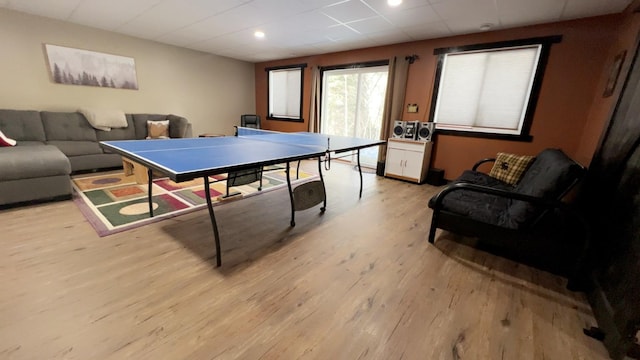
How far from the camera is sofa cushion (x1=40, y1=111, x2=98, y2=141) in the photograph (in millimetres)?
3877

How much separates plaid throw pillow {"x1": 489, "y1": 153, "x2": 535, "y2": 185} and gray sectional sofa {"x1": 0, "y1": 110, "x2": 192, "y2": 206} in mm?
5120

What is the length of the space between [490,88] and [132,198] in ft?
16.9

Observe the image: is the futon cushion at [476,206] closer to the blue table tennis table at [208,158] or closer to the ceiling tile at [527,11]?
the blue table tennis table at [208,158]

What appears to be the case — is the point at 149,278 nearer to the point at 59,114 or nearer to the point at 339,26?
the point at 339,26

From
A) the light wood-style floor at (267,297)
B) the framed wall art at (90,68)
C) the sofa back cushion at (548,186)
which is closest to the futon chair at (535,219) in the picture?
the sofa back cushion at (548,186)

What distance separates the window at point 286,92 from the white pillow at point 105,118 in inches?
132

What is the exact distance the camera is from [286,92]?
21.4 ft

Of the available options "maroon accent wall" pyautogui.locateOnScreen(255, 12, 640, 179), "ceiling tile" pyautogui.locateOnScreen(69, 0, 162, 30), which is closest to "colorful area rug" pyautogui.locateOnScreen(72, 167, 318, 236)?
"ceiling tile" pyautogui.locateOnScreen(69, 0, 162, 30)

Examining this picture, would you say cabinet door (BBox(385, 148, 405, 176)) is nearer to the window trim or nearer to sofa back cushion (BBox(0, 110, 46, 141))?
the window trim

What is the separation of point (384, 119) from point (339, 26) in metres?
1.84

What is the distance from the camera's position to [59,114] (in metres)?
3.97

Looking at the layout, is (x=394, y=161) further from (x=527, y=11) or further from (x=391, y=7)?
(x=527, y=11)

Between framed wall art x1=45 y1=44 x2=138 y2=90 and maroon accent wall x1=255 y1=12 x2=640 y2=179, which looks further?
framed wall art x1=45 y1=44 x2=138 y2=90

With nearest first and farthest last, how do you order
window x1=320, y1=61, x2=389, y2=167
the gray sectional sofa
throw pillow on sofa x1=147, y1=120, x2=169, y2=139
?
1. the gray sectional sofa
2. throw pillow on sofa x1=147, y1=120, x2=169, y2=139
3. window x1=320, y1=61, x2=389, y2=167
